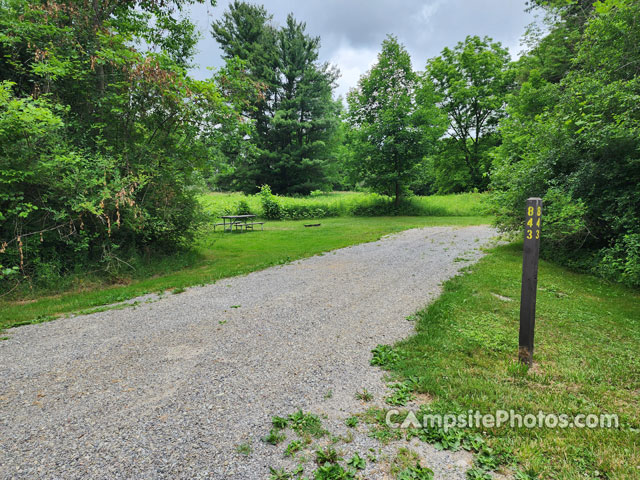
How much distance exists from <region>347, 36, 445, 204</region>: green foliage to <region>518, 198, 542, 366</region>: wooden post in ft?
56.1

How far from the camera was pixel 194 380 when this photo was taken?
270cm

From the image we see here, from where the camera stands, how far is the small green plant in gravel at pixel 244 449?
6.22 feet

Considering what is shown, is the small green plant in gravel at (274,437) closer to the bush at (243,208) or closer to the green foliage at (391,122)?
the bush at (243,208)

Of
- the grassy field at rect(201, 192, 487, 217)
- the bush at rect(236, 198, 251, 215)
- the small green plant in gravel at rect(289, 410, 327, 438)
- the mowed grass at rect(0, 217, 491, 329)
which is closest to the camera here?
the small green plant in gravel at rect(289, 410, 327, 438)

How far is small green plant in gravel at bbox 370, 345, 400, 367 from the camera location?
2.91 meters

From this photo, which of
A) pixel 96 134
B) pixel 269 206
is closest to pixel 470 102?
pixel 269 206

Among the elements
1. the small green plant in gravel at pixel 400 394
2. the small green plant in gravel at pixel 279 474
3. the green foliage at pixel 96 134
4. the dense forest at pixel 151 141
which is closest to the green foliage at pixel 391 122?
the dense forest at pixel 151 141

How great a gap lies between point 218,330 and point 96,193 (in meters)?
3.86

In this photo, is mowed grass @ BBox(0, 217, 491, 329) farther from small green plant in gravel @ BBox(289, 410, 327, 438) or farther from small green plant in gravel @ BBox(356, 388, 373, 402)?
small green plant in gravel @ BBox(356, 388, 373, 402)

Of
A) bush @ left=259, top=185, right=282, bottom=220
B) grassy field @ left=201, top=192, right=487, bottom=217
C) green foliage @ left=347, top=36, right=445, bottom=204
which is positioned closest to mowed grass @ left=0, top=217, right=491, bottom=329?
bush @ left=259, top=185, right=282, bottom=220

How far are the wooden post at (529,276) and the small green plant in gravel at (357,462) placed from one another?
6.18 ft

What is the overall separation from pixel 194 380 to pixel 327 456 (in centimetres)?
143

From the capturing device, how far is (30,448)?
1967mm

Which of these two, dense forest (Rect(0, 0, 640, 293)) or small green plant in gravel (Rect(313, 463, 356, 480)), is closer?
small green plant in gravel (Rect(313, 463, 356, 480))
